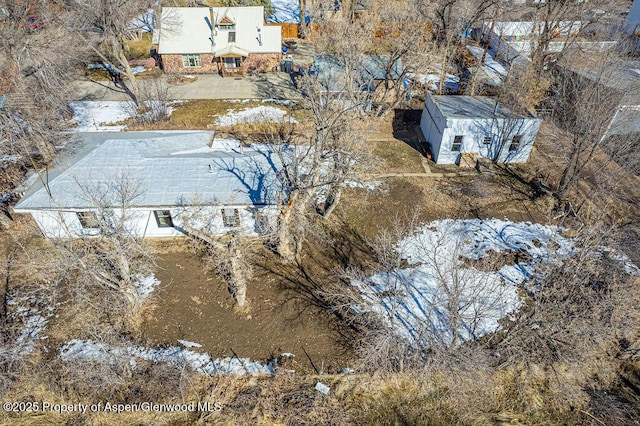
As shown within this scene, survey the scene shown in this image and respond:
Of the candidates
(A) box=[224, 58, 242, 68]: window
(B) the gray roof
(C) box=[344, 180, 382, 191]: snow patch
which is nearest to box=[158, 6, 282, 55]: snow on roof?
(A) box=[224, 58, 242, 68]: window

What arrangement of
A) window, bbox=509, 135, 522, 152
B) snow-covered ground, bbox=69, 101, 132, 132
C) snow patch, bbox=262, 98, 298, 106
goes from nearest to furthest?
window, bbox=509, 135, 522, 152, snow-covered ground, bbox=69, 101, 132, 132, snow patch, bbox=262, 98, 298, 106

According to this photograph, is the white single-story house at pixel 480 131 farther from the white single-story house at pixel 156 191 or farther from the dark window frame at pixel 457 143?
the white single-story house at pixel 156 191

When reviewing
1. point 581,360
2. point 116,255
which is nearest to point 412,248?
point 581,360

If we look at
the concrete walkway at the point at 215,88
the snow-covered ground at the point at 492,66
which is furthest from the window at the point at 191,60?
the snow-covered ground at the point at 492,66

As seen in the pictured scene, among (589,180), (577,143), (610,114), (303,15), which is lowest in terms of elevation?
(589,180)

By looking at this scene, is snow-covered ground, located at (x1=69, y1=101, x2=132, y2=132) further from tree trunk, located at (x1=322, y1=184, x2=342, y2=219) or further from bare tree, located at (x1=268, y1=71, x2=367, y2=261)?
tree trunk, located at (x1=322, y1=184, x2=342, y2=219)

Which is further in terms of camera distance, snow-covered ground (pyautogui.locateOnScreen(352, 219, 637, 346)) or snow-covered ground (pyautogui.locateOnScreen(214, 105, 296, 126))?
snow-covered ground (pyautogui.locateOnScreen(214, 105, 296, 126))

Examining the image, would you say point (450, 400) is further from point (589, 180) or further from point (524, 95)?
point (524, 95)
